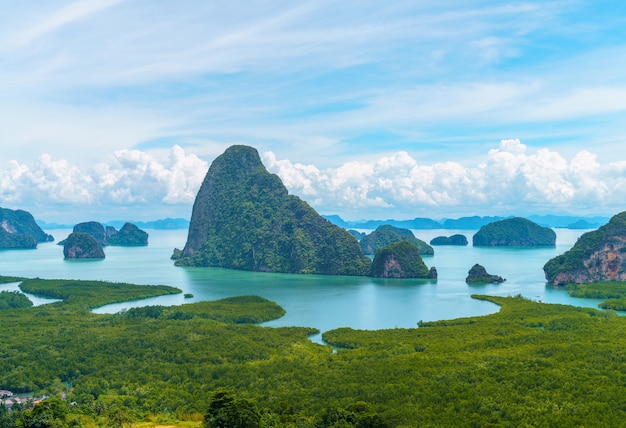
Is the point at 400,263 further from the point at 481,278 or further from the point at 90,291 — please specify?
the point at 90,291

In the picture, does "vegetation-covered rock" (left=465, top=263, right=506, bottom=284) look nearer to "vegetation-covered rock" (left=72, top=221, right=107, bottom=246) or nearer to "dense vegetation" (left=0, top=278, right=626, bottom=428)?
"dense vegetation" (left=0, top=278, right=626, bottom=428)

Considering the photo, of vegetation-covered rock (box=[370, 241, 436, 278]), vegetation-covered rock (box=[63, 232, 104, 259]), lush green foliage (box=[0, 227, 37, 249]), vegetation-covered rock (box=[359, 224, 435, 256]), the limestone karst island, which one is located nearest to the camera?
vegetation-covered rock (box=[370, 241, 436, 278])

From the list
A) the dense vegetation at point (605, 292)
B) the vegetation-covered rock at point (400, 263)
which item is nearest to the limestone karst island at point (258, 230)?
the vegetation-covered rock at point (400, 263)

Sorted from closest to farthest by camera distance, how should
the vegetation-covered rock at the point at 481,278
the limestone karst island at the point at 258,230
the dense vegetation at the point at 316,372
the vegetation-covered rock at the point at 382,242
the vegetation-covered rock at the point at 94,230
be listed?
the dense vegetation at the point at 316,372, the vegetation-covered rock at the point at 481,278, the limestone karst island at the point at 258,230, the vegetation-covered rock at the point at 382,242, the vegetation-covered rock at the point at 94,230

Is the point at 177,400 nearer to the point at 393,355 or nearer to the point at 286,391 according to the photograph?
the point at 286,391

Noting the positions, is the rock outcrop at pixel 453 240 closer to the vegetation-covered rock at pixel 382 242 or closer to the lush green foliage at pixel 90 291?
the vegetation-covered rock at pixel 382 242

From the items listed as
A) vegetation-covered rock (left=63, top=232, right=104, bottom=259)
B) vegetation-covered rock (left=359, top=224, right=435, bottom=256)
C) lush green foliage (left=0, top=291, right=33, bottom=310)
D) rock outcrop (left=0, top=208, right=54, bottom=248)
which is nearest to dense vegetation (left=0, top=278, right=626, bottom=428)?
lush green foliage (left=0, top=291, right=33, bottom=310)
